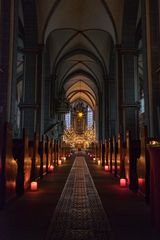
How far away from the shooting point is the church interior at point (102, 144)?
328cm

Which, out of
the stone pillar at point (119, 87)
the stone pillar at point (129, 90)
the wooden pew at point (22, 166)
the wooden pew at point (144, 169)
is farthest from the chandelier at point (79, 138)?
the wooden pew at point (144, 169)

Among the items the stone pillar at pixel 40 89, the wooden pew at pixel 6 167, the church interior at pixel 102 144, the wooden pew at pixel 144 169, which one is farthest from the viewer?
the stone pillar at pixel 40 89

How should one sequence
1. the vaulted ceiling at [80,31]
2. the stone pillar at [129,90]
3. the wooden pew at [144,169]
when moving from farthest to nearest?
the vaulted ceiling at [80,31], the stone pillar at [129,90], the wooden pew at [144,169]

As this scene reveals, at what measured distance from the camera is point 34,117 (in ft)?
49.0

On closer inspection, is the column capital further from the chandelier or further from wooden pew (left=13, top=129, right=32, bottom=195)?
the chandelier

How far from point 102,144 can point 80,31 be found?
9.61 metres

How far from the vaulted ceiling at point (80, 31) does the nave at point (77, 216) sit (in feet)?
40.0

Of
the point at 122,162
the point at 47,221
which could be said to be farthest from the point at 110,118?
the point at 47,221

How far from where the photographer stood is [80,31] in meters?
19.5

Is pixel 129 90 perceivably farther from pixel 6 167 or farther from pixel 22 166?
pixel 6 167

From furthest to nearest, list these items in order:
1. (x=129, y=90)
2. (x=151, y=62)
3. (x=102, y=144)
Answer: (x=129, y=90) → (x=102, y=144) → (x=151, y=62)

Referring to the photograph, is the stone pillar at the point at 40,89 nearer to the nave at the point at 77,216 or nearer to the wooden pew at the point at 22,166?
the wooden pew at the point at 22,166

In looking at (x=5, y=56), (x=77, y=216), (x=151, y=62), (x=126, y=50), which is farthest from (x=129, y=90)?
(x=77, y=216)

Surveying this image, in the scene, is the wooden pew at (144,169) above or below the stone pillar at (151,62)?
below
